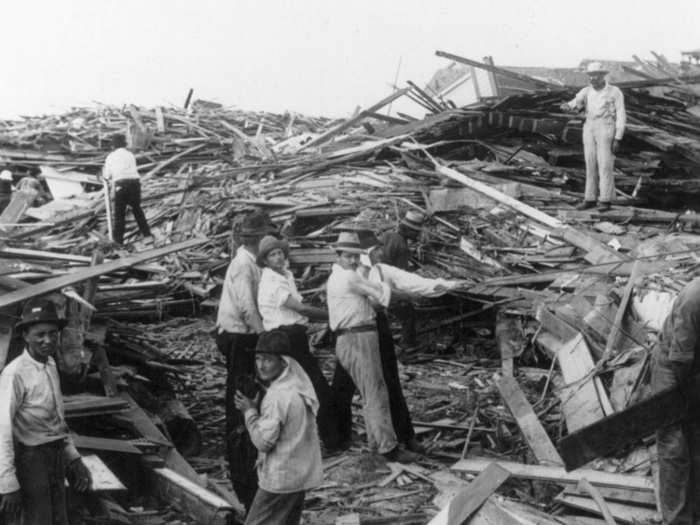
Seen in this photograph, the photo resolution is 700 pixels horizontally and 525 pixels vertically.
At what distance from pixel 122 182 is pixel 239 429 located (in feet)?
24.7

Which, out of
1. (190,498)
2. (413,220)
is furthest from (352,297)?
(413,220)

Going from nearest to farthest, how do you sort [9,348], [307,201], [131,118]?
[9,348]
[307,201]
[131,118]

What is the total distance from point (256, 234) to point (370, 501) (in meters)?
2.26

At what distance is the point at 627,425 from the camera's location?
4391 millimetres

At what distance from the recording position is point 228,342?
20.6 ft

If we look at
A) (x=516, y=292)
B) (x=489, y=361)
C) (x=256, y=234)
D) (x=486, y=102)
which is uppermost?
(x=486, y=102)

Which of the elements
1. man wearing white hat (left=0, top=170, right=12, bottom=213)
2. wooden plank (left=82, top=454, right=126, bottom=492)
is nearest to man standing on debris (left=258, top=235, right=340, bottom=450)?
wooden plank (left=82, top=454, right=126, bottom=492)

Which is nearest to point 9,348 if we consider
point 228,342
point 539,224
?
point 228,342

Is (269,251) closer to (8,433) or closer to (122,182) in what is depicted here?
(8,433)

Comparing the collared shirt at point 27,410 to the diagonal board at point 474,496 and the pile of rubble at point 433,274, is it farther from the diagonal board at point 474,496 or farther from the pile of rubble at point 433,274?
the diagonal board at point 474,496

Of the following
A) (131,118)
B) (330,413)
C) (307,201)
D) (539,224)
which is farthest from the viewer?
(131,118)

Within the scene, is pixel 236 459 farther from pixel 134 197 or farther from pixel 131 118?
pixel 131 118

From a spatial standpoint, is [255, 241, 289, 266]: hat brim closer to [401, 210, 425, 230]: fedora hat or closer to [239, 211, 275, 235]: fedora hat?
[239, 211, 275, 235]: fedora hat

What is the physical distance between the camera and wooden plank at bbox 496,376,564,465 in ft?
19.9
